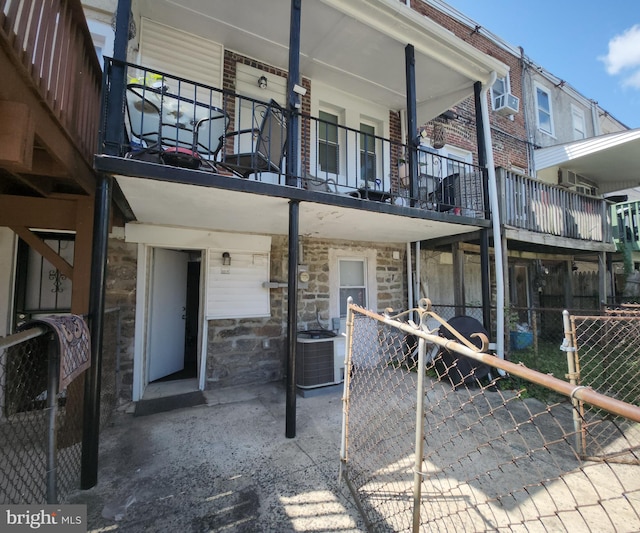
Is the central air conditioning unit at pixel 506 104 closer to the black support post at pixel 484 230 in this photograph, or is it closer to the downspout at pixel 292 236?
the black support post at pixel 484 230

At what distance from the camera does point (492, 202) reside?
509 centimetres

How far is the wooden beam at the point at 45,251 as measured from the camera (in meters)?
2.99

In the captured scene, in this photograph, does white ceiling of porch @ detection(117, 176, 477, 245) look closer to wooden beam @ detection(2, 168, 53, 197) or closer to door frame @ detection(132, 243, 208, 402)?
door frame @ detection(132, 243, 208, 402)

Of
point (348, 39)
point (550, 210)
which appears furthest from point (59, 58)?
point (550, 210)

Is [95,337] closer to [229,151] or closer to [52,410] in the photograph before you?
[52,410]

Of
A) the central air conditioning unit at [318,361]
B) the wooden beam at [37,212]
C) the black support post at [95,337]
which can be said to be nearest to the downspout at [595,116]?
the central air conditioning unit at [318,361]

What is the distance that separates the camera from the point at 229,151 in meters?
4.89

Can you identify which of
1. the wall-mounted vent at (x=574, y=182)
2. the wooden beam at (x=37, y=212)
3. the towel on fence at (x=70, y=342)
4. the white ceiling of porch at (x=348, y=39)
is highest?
the white ceiling of porch at (x=348, y=39)

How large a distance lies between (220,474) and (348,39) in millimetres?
5731

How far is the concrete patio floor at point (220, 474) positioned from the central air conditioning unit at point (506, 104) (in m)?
8.93

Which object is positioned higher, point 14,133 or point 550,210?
point 550,210

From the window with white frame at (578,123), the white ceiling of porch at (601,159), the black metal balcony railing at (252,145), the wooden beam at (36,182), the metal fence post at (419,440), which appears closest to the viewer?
the metal fence post at (419,440)

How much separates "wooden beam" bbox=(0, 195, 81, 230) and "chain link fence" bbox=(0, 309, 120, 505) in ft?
3.87

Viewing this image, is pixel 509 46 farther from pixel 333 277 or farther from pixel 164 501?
pixel 164 501
